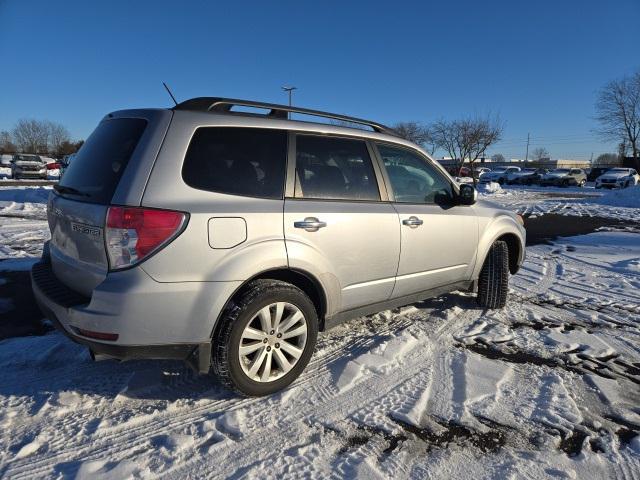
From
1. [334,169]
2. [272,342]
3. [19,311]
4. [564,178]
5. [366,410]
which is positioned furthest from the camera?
[564,178]

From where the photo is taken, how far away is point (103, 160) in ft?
9.09

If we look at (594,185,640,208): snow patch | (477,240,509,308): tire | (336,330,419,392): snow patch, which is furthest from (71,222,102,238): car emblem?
(594,185,640,208): snow patch

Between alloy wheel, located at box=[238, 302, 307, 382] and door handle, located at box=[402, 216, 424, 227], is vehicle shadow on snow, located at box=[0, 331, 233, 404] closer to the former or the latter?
alloy wheel, located at box=[238, 302, 307, 382]

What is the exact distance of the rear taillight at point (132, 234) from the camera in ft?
7.72

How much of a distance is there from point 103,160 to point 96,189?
249mm

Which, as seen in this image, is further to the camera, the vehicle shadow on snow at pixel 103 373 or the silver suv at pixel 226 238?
the vehicle shadow on snow at pixel 103 373

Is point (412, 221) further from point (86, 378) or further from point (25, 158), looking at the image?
point (25, 158)

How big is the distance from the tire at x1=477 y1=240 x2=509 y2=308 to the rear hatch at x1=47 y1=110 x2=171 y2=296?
345 centimetres

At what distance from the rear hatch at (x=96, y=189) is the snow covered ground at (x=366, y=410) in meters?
0.78

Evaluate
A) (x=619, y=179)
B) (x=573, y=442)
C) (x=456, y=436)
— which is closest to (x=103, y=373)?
(x=456, y=436)

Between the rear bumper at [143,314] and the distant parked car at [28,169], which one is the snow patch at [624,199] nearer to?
the rear bumper at [143,314]

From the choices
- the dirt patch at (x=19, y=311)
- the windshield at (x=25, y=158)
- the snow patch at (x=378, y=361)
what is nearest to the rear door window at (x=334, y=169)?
the snow patch at (x=378, y=361)

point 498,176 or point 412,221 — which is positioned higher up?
point 498,176

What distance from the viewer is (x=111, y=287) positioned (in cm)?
235
